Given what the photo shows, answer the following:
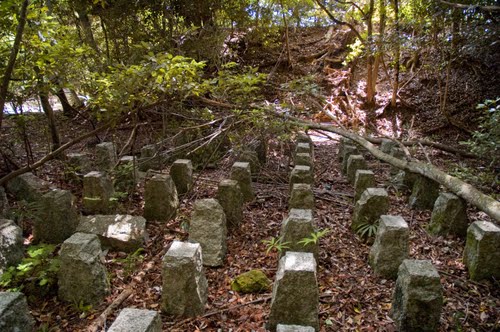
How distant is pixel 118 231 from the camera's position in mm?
3488

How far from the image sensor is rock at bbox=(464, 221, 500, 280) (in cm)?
290

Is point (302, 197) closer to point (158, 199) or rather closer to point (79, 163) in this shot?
point (158, 199)

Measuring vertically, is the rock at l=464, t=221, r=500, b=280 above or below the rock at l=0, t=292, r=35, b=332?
below

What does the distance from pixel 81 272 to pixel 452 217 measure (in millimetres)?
3607

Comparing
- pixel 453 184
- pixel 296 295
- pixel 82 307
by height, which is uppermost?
pixel 453 184

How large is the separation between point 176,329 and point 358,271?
1.71m

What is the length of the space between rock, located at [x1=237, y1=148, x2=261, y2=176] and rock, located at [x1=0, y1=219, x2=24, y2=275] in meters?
2.96

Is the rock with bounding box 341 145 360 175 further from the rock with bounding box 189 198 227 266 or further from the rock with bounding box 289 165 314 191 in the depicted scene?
the rock with bounding box 189 198 227 266

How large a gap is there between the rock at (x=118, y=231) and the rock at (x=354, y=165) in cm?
309

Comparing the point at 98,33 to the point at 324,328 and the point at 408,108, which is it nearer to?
the point at 408,108

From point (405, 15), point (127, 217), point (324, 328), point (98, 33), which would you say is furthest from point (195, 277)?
point (98, 33)

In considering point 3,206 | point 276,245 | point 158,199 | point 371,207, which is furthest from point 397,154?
point 3,206

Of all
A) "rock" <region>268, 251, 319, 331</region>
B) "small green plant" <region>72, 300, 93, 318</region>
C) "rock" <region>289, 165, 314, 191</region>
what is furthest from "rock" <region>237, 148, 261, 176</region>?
"small green plant" <region>72, 300, 93, 318</region>

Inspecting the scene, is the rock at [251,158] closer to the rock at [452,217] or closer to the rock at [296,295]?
the rock at [452,217]
